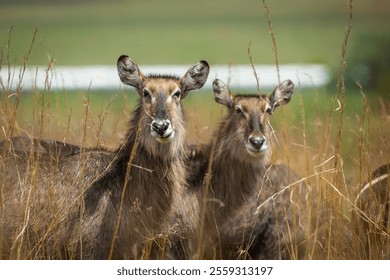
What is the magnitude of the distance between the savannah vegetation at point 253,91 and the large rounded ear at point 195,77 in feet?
0.99

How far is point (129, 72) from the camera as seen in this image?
7.82 m

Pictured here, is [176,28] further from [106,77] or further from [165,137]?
[165,137]

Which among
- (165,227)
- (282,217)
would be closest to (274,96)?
(282,217)

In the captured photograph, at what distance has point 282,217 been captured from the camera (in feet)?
28.0

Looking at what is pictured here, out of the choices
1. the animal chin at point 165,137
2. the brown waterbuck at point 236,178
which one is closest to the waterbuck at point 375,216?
the brown waterbuck at point 236,178

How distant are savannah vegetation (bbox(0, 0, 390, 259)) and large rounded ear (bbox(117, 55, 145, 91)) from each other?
0.58 ft

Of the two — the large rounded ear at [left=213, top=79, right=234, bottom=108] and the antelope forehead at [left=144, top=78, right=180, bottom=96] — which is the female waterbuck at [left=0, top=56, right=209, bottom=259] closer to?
the antelope forehead at [left=144, top=78, right=180, bottom=96]

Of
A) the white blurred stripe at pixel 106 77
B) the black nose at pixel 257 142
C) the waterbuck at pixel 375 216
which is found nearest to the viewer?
the waterbuck at pixel 375 216

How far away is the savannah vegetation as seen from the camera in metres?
7.48

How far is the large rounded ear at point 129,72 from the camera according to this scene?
778 cm

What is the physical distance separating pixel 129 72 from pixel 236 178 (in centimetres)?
151

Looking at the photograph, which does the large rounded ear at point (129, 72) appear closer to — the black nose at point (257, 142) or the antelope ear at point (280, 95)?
the black nose at point (257, 142)

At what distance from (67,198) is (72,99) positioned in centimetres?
266

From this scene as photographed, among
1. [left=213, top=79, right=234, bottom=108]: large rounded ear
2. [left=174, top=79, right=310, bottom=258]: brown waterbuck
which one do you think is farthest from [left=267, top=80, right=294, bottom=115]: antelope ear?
[left=213, top=79, right=234, bottom=108]: large rounded ear
